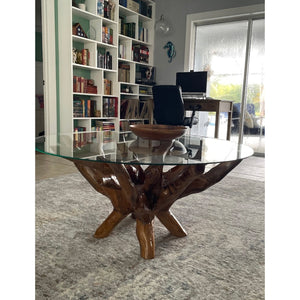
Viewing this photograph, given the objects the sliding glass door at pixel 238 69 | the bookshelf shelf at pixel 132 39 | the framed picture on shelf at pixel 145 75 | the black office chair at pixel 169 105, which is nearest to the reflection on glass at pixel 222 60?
the sliding glass door at pixel 238 69

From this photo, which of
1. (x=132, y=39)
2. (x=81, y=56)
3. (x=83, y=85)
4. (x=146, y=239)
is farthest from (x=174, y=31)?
(x=146, y=239)

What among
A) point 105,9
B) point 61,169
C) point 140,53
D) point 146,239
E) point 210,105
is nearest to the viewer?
point 146,239

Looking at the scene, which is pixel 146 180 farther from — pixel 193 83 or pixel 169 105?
pixel 193 83

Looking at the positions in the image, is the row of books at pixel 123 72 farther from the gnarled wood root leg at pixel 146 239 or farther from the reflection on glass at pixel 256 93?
the gnarled wood root leg at pixel 146 239

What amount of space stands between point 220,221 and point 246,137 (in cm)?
331

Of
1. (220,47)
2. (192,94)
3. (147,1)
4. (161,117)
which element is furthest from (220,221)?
(147,1)

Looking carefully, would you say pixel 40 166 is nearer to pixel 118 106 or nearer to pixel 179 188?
pixel 118 106

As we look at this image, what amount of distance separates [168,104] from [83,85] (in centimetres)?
119

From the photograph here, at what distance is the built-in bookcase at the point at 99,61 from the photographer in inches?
148

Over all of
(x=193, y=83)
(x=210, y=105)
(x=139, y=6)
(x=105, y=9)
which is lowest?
(x=210, y=105)

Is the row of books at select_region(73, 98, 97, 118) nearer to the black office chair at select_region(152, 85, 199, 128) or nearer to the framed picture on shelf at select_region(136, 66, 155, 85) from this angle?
the black office chair at select_region(152, 85, 199, 128)

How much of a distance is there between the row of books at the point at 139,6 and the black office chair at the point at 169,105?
1.62 m

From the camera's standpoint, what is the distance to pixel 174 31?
497cm
